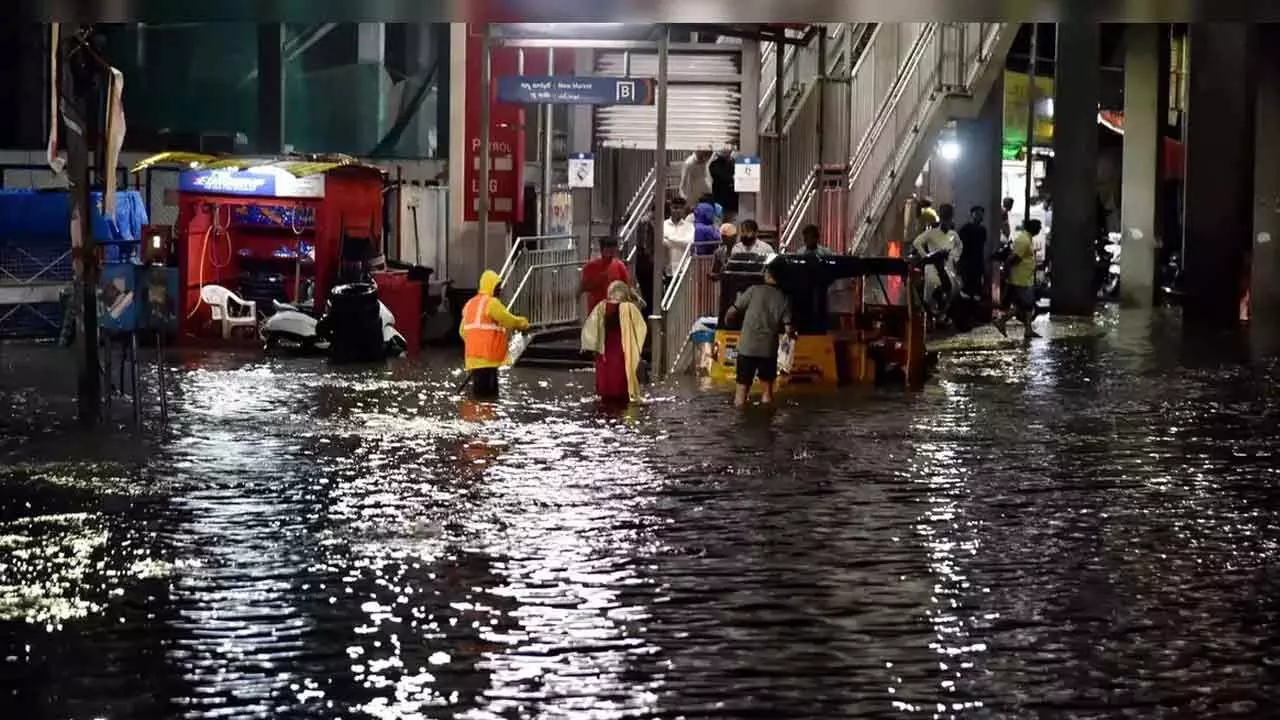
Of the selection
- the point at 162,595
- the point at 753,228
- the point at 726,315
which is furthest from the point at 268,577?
the point at 753,228

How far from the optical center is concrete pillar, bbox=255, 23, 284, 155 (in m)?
38.7

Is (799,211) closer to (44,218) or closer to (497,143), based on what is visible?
(497,143)

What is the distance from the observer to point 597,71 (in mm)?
27797

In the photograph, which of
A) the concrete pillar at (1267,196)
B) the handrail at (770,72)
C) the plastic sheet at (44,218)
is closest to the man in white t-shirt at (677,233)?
the handrail at (770,72)

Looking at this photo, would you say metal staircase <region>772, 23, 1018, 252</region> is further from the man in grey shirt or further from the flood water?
the flood water

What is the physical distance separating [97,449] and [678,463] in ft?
15.4

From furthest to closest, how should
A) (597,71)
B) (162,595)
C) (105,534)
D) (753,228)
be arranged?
(597,71), (753,228), (105,534), (162,595)

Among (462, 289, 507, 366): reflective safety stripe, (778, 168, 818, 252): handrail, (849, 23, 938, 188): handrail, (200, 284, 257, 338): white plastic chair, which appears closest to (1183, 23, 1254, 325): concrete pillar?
(849, 23, 938, 188): handrail

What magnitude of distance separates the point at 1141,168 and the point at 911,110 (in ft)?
38.4

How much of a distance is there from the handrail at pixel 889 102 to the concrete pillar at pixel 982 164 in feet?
40.2

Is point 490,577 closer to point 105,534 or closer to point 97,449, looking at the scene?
point 105,534

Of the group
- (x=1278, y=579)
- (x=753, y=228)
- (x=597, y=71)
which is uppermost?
(x=597, y=71)

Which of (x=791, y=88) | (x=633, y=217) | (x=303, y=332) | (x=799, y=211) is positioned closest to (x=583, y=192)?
(x=633, y=217)

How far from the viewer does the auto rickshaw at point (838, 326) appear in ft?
76.9
